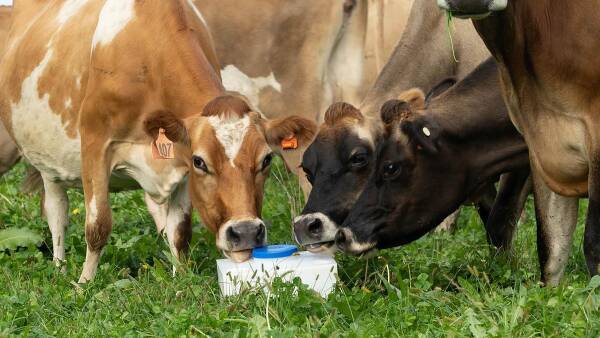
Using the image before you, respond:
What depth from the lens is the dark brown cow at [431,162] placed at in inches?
279

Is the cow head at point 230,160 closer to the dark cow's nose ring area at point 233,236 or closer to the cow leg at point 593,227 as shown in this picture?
the dark cow's nose ring area at point 233,236

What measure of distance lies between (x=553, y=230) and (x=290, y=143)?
1.64m

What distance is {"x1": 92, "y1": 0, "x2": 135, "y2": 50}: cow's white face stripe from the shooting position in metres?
7.80

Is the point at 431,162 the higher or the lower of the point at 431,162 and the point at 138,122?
the lower

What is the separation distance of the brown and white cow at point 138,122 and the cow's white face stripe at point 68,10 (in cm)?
1

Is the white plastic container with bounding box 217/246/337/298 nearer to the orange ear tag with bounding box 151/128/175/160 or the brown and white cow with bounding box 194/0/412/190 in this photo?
the orange ear tag with bounding box 151/128/175/160

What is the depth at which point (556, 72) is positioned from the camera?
20.4 ft

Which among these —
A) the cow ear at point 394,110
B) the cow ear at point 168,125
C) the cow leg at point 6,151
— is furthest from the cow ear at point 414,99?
the cow leg at point 6,151

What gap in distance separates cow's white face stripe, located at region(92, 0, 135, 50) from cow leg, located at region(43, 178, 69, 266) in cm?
147

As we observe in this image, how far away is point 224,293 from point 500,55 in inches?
76.5

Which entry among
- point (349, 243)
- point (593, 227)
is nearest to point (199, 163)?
point (349, 243)

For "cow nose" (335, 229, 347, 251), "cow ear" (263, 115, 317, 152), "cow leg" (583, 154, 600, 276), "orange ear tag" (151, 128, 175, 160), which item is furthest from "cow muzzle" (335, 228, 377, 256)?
"cow leg" (583, 154, 600, 276)

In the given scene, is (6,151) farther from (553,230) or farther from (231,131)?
(553,230)

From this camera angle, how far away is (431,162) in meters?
7.10
